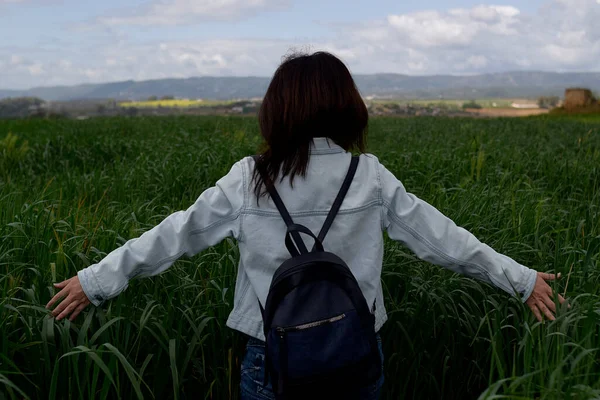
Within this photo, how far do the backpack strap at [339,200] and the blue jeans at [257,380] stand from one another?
1.40ft

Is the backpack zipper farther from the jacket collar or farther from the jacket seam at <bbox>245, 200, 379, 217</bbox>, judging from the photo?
the jacket collar

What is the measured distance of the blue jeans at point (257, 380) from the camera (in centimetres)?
205

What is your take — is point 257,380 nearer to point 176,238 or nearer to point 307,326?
point 307,326

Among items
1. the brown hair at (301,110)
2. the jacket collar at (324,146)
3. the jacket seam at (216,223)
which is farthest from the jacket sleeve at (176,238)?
the jacket collar at (324,146)

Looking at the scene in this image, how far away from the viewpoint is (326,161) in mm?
2062

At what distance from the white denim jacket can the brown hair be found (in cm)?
5

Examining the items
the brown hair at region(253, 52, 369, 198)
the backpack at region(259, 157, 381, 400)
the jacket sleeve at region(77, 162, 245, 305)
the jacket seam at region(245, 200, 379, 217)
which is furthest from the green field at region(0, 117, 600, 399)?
the brown hair at region(253, 52, 369, 198)

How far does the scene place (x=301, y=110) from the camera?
1995mm

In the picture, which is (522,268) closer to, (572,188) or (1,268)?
(1,268)

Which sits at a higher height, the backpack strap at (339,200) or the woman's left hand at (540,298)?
the backpack strap at (339,200)

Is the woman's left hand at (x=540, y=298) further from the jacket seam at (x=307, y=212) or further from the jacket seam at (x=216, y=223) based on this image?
the jacket seam at (x=216, y=223)

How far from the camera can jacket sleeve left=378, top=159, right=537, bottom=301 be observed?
6.98 ft

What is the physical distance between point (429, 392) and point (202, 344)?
1042 millimetres

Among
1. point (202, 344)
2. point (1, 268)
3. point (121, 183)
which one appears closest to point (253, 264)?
point (202, 344)
